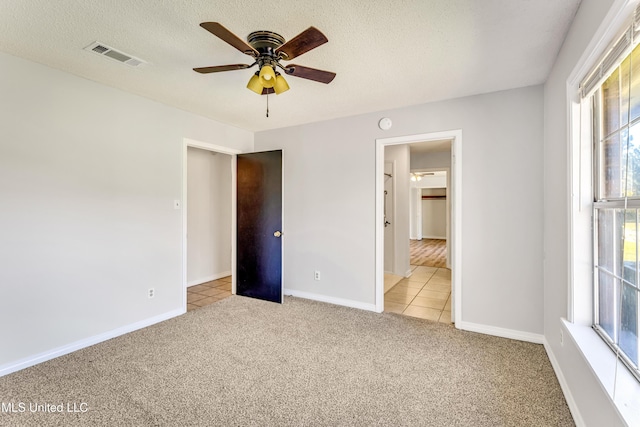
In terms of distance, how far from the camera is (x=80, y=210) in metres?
2.64

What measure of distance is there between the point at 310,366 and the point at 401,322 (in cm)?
134

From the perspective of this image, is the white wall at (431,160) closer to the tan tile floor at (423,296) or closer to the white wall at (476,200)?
the tan tile floor at (423,296)

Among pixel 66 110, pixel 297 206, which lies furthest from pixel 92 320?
pixel 297 206

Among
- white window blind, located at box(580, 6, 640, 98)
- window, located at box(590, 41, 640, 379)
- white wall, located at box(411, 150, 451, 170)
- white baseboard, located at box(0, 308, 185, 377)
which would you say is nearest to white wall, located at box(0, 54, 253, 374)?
white baseboard, located at box(0, 308, 185, 377)

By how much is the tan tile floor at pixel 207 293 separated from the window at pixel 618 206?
154 inches

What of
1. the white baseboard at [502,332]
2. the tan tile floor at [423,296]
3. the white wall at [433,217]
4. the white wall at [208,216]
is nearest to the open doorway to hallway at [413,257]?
the tan tile floor at [423,296]

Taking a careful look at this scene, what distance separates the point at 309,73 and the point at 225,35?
649mm

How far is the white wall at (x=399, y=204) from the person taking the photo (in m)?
5.39

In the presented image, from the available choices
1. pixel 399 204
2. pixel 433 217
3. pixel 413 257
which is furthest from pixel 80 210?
pixel 433 217

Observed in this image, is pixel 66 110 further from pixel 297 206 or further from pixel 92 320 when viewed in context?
pixel 297 206

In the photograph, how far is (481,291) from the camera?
299 cm

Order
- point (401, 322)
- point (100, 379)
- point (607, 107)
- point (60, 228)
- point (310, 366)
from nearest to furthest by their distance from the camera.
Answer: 1. point (607, 107)
2. point (100, 379)
3. point (310, 366)
4. point (60, 228)
5. point (401, 322)

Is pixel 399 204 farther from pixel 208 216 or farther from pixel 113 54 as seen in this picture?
pixel 113 54

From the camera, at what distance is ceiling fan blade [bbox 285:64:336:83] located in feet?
6.46
